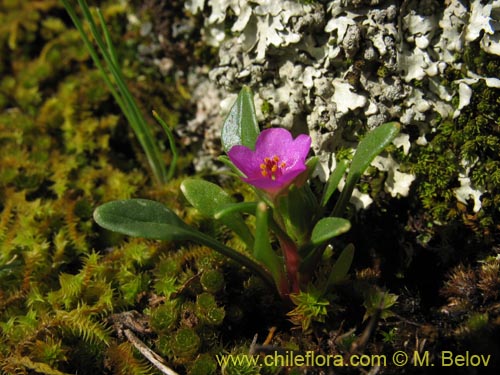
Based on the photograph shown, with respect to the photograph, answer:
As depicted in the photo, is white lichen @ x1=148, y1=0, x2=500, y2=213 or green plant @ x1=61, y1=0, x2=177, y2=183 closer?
white lichen @ x1=148, y1=0, x2=500, y2=213

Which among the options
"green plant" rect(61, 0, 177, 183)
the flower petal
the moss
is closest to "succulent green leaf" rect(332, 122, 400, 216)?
the flower petal

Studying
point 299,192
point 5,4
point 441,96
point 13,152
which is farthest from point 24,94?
point 441,96

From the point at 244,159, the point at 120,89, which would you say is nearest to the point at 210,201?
the point at 244,159

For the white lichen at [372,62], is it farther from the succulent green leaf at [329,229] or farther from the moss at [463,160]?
the succulent green leaf at [329,229]

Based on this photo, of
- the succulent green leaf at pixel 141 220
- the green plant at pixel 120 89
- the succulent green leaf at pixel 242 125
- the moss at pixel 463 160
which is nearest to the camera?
the succulent green leaf at pixel 141 220

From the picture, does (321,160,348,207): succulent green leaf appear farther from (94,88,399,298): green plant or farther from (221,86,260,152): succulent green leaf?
(221,86,260,152): succulent green leaf

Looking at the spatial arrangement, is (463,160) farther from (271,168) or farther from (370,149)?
(271,168)

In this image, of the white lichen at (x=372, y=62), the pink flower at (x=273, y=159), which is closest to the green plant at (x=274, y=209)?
the pink flower at (x=273, y=159)
